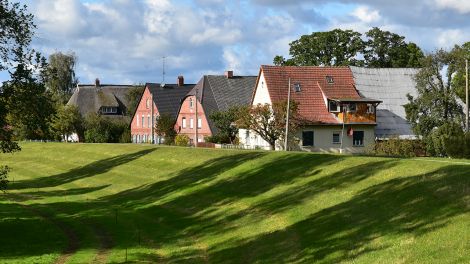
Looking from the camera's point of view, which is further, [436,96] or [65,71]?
[65,71]

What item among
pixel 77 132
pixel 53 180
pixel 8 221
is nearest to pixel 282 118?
pixel 53 180

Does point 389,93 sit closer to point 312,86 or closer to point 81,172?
point 312,86

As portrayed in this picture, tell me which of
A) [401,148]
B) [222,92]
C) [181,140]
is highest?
[222,92]

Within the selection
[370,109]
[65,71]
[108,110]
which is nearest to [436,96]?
[370,109]

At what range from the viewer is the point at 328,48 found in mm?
112812

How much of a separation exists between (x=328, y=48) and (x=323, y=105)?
1516 inches

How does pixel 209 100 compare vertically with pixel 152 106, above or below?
above

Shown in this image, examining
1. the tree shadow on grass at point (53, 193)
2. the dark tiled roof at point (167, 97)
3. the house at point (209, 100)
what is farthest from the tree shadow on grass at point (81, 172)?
the dark tiled roof at point (167, 97)

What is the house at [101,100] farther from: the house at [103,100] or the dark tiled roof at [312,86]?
the dark tiled roof at [312,86]

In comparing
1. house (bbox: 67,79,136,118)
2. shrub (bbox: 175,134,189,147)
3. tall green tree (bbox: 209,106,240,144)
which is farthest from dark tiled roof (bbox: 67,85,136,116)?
tall green tree (bbox: 209,106,240,144)

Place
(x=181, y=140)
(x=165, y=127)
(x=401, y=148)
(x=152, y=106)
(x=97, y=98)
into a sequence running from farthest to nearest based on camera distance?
(x=97, y=98)
(x=152, y=106)
(x=165, y=127)
(x=181, y=140)
(x=401, y=148)

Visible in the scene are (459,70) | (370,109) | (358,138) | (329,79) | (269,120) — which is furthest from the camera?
(329,79)

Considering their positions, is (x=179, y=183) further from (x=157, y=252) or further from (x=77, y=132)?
(x=77, y=132)

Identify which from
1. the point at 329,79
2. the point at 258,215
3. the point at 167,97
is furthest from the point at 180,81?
the point at 258,215
